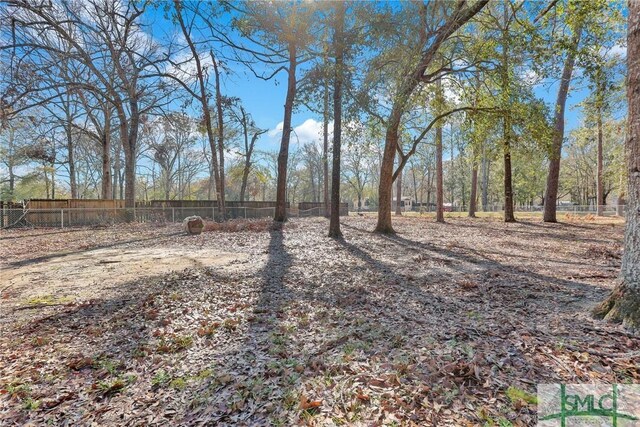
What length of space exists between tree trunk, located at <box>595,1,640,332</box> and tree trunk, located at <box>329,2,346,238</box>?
585 centimetres

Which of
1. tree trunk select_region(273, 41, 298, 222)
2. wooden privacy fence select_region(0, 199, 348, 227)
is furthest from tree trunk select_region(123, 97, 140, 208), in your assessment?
tree trunk select_region(273, 41, 298, 222)

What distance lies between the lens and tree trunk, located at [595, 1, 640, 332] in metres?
2.58

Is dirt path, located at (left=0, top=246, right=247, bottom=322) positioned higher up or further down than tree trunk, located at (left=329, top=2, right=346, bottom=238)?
further down

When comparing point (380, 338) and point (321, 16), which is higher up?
point (321, 16)

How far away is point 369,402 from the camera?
1.92 meters

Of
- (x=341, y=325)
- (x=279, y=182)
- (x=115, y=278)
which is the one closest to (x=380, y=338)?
(x=341, y=325)

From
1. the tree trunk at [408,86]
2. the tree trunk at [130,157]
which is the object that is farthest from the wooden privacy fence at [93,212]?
the tree trunk at [408,86]

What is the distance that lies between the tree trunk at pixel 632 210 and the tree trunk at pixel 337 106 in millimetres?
5850

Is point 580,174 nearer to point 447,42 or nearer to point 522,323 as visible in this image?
point 447,42

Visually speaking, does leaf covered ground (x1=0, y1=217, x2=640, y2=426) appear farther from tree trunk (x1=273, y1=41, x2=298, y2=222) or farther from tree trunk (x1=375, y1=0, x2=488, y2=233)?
tree trunk (x1=273, y1=41, x2=298, y2=222)

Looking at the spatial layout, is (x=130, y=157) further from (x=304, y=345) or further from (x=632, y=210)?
(x=632, y=210)

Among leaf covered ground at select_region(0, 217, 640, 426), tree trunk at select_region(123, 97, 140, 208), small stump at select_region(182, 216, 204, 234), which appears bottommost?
leaf covered ground at select_region(0, 217, 640, 426)

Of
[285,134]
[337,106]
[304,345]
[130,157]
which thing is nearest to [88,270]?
[304,345]

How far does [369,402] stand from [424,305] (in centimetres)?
189
